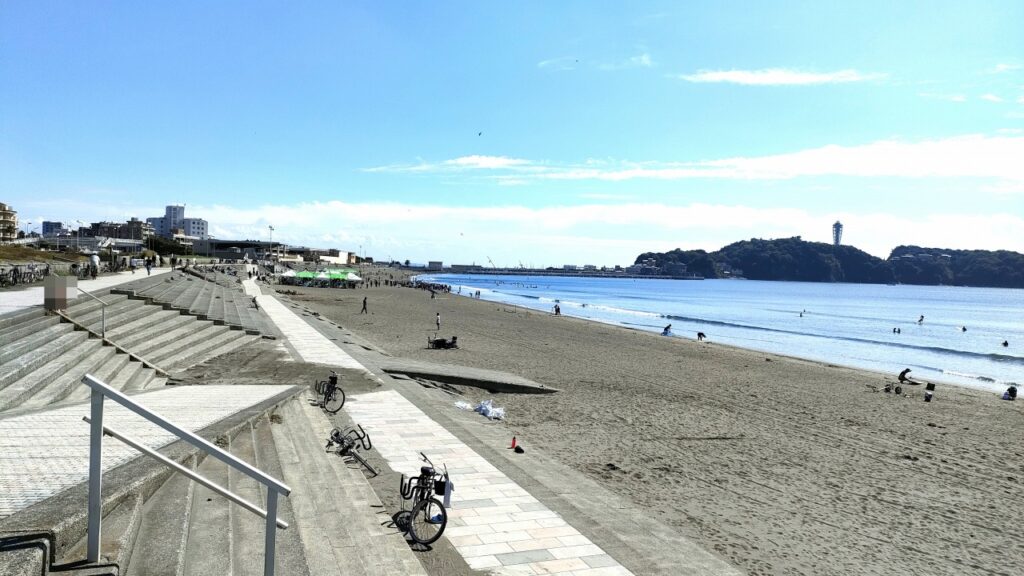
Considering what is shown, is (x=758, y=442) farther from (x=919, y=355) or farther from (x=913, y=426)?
(x=919, y=355)

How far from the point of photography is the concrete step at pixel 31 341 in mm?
8656

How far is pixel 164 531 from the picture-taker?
4.39 meters

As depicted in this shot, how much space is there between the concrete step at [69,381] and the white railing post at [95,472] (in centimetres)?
569

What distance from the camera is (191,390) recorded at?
1082cm

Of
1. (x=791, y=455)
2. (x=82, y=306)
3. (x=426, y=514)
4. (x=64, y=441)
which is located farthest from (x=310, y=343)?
(x=791, y=455)

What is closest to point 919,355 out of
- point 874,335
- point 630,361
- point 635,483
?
point 874,335

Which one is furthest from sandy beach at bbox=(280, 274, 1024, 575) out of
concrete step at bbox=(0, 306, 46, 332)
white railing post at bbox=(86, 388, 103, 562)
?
concrete step at bbox=(0, 306, 46, 332)

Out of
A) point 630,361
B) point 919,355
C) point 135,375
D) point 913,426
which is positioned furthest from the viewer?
point 919,355

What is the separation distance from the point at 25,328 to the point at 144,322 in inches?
185

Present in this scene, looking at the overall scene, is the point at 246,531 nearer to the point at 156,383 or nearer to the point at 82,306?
the point at 156,383

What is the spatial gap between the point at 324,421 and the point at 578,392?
9.25 m

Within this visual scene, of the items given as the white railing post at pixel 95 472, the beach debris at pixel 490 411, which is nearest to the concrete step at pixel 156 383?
the beach debris at pixel 490 411

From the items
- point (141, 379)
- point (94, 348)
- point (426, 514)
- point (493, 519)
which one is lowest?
point (493, 519)

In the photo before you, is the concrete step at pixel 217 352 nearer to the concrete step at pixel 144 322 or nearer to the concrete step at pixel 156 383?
the concrete step at pixel 156 383
